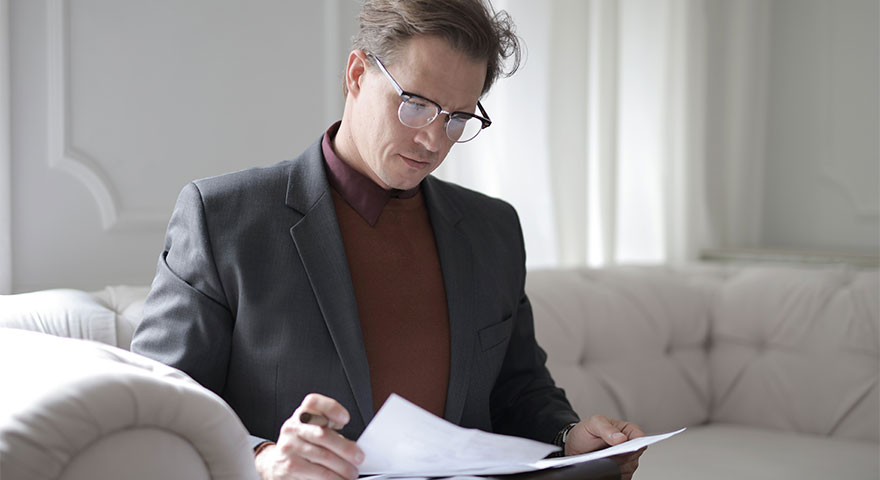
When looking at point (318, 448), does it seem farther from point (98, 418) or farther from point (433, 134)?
point (433, 134)

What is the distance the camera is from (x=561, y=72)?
2436 mm

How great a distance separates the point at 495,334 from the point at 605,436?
265 millimetres

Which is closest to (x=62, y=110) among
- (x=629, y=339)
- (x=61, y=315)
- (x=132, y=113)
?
(x=132, y=113)

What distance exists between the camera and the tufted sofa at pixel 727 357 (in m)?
1.95

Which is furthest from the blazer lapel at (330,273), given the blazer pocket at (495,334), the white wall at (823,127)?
the white wall at (823,127)

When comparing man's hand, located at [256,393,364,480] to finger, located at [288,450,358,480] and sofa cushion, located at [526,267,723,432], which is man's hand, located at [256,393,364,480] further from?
sofa cushion, located at [526,267,723,432]

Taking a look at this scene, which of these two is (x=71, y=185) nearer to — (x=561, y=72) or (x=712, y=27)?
(x=561, y=72)

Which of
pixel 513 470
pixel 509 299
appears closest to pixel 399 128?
pixel 509 299

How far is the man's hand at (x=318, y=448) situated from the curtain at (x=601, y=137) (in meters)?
1.36

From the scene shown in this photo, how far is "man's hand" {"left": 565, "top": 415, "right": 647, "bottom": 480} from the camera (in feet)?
3.83

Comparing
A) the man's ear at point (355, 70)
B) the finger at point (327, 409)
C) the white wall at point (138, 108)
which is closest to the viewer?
the finger at point (327, 409)

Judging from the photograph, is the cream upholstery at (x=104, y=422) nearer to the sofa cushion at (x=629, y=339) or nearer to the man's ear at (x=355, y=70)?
the man's ear at (x=355, y=70)

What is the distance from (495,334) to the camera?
1.36 m

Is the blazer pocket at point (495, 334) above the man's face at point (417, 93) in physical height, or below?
below
